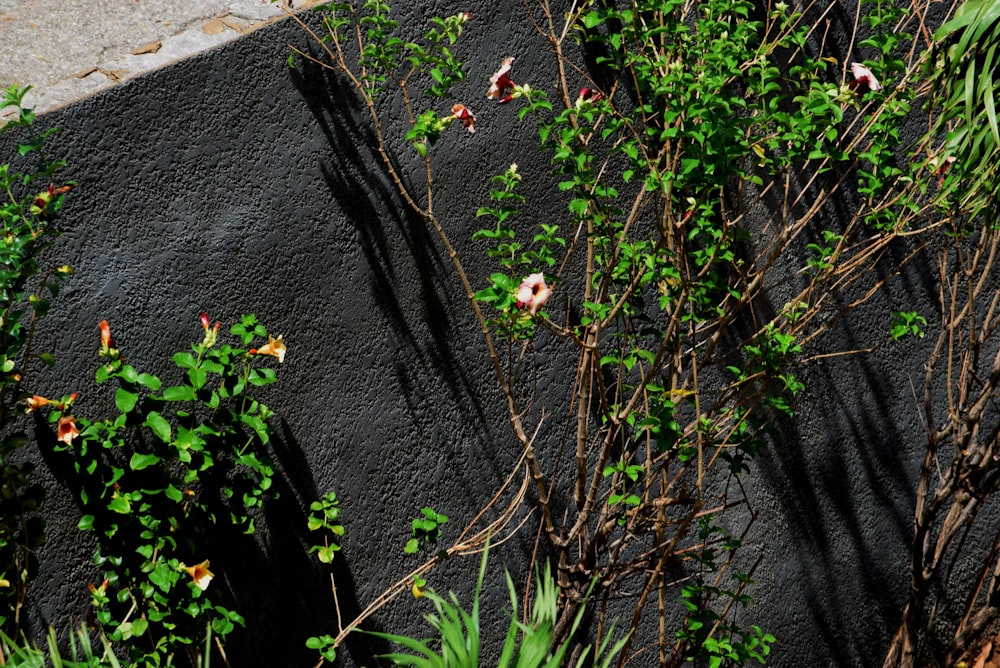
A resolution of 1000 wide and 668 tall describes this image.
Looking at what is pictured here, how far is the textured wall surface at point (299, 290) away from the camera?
7.60ft

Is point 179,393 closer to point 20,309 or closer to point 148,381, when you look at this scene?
point 148,381

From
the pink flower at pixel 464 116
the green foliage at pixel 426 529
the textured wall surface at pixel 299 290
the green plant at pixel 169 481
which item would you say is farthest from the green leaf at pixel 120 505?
the pink flower at pixel 464 116

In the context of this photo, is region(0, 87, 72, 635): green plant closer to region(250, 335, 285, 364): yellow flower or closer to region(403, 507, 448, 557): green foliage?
region(250, 335, 285, 364): yellow flower

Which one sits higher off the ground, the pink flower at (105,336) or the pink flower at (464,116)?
the pink flower at (464,116)

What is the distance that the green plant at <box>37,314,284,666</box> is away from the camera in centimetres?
228

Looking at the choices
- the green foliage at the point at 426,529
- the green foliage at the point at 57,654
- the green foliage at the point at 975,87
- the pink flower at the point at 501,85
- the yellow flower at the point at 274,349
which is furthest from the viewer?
the green foliage at the point at 426,529

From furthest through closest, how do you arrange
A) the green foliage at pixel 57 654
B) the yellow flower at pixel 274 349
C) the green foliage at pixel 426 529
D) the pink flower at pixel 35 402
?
the green foliage at pixel 426 529, the yellow flower at pixel 274 349, the pink flower at pixel 35 402, the green foliage at pixel 57 654

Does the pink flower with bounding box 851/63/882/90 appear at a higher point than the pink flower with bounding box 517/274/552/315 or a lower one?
higher

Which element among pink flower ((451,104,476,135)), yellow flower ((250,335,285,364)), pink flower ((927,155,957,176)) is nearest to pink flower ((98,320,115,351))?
yellow flower ((250,335,285,364))

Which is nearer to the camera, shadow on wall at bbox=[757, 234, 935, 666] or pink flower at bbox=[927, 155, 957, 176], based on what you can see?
pink flower at bbox=[927, 155, 957, 176]

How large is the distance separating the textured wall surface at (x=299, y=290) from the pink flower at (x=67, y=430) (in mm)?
93

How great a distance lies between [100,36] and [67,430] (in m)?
1.01

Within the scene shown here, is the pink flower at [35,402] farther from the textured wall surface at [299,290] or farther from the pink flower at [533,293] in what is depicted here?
the pink flower at [533,293]

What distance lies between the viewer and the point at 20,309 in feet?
7.22
